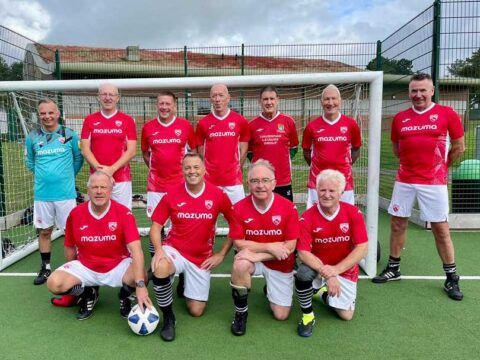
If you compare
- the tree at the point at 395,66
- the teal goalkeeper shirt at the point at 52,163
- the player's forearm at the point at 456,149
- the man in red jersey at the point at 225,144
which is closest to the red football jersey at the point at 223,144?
the man in red jersey at the point at 225,144

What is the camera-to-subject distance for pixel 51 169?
3.99 metres

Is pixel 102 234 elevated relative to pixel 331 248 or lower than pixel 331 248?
elevated

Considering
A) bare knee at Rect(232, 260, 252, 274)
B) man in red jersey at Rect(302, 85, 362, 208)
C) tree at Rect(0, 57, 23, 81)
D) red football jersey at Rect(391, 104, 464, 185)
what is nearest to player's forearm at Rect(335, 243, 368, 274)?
bare knee at Rect(232, 260, 252, 274)

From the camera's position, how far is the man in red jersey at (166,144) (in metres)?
4.06

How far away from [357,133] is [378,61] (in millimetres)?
4441

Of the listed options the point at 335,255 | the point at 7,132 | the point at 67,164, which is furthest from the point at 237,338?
the point at 7,132

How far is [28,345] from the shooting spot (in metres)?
2.83

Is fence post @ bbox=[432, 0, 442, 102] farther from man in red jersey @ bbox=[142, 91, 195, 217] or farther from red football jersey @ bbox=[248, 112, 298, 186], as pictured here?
man in red jersey @ bbox=[142, 91, 195, 217]

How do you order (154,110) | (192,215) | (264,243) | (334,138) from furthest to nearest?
(154,110) < (334,138) < (192,215) < (264,243)

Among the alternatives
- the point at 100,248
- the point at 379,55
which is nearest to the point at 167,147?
the point at 100,248

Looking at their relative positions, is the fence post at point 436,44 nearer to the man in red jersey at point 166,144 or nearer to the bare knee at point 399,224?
the bare knee at point 399,224

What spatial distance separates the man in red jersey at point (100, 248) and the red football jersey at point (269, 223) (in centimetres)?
83

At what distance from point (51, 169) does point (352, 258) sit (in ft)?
9.74

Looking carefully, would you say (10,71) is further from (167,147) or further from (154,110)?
(167,147)
